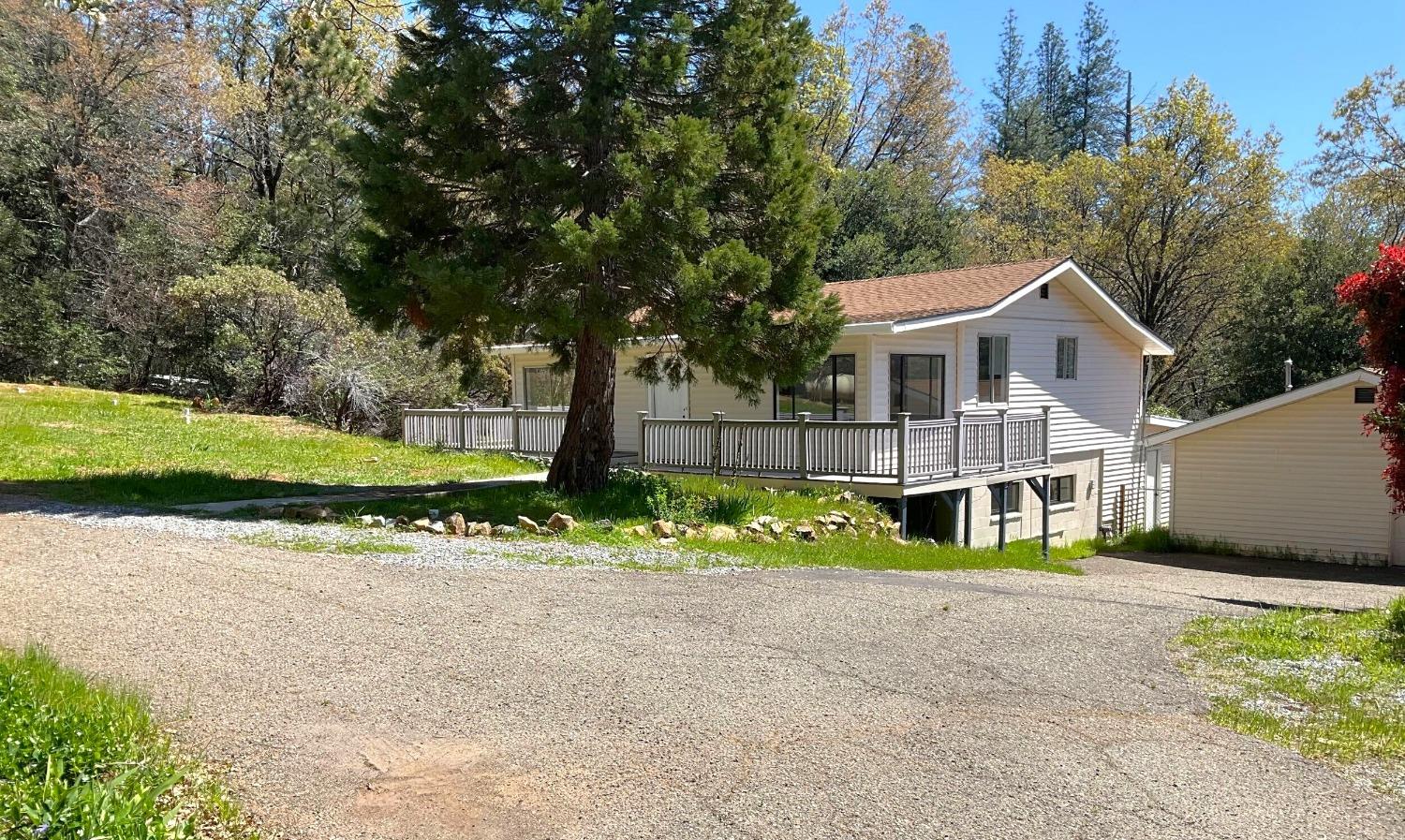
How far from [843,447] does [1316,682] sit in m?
9.54

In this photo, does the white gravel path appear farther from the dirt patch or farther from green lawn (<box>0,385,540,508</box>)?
the dirt patch

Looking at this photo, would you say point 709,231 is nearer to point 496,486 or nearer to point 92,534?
point 496,486

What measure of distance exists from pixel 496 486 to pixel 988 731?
1127 cm

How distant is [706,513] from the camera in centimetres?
1392

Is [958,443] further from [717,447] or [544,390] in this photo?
[544,390]

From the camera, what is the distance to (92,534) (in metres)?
10.3

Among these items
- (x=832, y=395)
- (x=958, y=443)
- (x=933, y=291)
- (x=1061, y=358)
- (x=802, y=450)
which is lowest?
(x=802, y=450)

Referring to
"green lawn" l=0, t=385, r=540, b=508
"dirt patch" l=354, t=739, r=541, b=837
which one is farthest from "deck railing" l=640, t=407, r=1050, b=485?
"dirt patch" l=354, t=739, r=541, b=837

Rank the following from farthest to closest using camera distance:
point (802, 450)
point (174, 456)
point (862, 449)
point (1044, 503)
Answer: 1. point (1044, 503)
2. point (174, 456)
3. point (802, 450)
4. point (862, 449)

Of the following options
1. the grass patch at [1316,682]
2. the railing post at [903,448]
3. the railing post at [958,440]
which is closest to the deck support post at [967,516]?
the railing post at [958,440]

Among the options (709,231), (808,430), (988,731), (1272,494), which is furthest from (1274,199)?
(988,731)

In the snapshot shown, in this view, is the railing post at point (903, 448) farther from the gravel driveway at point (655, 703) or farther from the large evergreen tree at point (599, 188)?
the gravel driveway at point (655, 703)

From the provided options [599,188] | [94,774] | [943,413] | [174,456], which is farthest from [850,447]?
[94,774]

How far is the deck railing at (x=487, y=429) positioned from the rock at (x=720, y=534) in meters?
7.11
